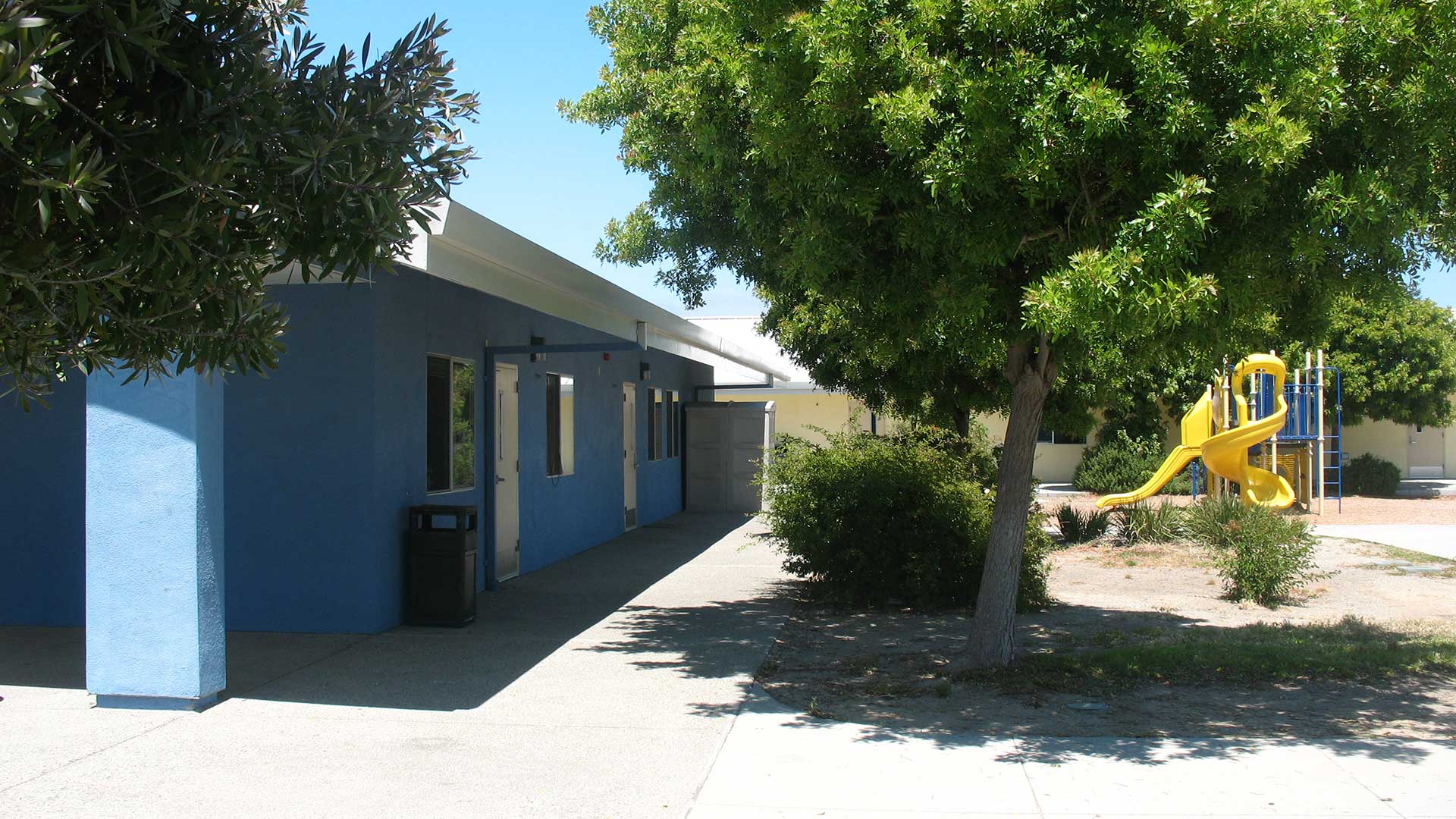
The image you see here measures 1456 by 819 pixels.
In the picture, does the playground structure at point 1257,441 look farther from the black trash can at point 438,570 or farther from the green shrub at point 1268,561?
the black trash can at point 438,570

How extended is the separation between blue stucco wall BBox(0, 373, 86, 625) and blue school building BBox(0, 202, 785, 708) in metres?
0.02

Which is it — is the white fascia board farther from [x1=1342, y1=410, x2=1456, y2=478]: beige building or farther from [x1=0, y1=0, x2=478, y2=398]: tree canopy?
[x1=1342, y1=410, x2=1456, y2=478]: beige building

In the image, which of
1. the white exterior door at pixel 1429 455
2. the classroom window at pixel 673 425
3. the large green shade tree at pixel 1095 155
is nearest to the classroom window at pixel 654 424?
the classroom window at pixel 673 425

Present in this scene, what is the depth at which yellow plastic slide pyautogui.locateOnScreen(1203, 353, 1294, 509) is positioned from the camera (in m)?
19.1

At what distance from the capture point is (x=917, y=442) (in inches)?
450

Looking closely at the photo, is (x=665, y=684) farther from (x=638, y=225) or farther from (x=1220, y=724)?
(x=638, y=225)

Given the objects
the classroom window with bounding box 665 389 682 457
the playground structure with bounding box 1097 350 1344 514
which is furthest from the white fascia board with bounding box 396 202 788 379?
the playground structure with bounding box 1097 350 1344 514

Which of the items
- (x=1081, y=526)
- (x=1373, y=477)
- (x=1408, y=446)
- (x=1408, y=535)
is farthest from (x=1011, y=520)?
(x=1408, y=446)

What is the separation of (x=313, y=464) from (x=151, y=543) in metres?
2.36

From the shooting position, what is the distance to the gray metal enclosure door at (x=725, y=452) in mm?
21578

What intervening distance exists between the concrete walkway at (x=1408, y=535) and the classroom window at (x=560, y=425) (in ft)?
37.6

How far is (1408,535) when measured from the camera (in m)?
17.8

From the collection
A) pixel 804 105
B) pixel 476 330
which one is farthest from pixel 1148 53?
pixel 476 330

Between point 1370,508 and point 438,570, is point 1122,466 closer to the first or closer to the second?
point 1370,508
